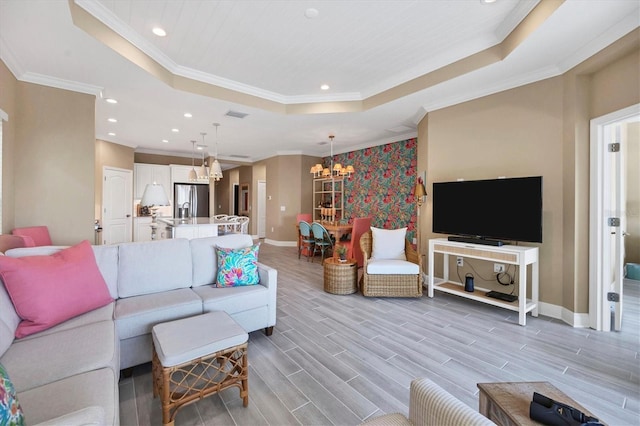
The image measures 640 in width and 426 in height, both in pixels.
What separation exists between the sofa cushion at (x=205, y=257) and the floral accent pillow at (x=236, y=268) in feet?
0.32

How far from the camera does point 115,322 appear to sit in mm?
1907

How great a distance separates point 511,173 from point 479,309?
1714 mm

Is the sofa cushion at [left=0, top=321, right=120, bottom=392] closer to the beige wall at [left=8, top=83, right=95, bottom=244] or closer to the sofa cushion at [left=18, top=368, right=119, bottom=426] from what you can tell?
the sofa cushion at [left=18, top=368, right=119, bottom=426]

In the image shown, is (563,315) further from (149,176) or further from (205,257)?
(149,176)

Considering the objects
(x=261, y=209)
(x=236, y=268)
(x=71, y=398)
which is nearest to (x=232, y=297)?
(x=236, y=268)

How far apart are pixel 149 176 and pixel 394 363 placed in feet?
26.4

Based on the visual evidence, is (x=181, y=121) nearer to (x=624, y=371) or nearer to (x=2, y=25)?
(x=2, y=25)

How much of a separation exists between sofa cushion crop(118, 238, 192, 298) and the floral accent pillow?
0.98ft

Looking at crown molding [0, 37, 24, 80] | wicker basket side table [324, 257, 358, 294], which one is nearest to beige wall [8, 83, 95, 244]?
crown molding [0, 37, 24, 80]

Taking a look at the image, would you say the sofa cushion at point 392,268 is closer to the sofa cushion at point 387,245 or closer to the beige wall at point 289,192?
the sofa cushion at point 387,245

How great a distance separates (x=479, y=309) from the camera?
3.37 m

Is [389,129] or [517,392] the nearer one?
[517,392]

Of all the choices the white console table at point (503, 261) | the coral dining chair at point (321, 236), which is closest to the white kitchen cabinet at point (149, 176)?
the coral dining chair at point (321, 236)

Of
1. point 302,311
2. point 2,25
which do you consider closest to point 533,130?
point 302,311
